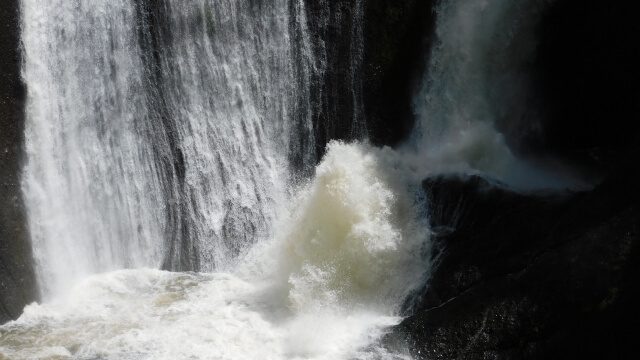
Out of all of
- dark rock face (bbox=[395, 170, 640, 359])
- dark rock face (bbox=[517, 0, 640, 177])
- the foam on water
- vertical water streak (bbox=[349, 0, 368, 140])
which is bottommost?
dark rock face (bbox=[395, 170, 640, 359])

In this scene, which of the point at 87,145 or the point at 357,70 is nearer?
the point at 87,145

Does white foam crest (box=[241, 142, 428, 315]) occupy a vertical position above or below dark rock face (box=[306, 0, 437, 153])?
below

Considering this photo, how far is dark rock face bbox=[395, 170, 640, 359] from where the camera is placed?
6336 millimetres

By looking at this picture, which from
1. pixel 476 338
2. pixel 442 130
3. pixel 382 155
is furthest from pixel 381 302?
pixel 442 130

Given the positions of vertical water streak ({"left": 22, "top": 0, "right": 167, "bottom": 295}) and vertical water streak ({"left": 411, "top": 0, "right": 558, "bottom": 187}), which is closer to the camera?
vertical water streak ({"left": 22, "top": 0, "right": 167, "bottom": 295})

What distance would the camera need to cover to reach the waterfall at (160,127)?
9547mm

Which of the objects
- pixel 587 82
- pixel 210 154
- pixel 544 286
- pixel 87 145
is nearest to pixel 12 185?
pixel 87 145

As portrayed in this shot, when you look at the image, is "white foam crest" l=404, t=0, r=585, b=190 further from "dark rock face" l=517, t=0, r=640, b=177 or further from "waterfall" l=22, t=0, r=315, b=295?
"waterfall" l=22, t=0, r=315, b=295

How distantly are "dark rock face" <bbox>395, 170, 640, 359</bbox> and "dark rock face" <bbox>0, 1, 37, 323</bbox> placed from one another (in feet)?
15.9

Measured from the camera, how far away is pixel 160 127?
9.94 m

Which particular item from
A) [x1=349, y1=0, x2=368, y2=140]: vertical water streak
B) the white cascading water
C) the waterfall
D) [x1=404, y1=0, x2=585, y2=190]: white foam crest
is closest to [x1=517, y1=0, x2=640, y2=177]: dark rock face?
[x1=404, y1=0, x2=585, y2=190]: white foam crest

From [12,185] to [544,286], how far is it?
6.41 meters

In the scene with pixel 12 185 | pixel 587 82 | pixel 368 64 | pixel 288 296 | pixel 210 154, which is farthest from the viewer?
pixel 368 64

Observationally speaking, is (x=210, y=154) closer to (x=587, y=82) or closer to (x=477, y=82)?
(x=477, y=82)
